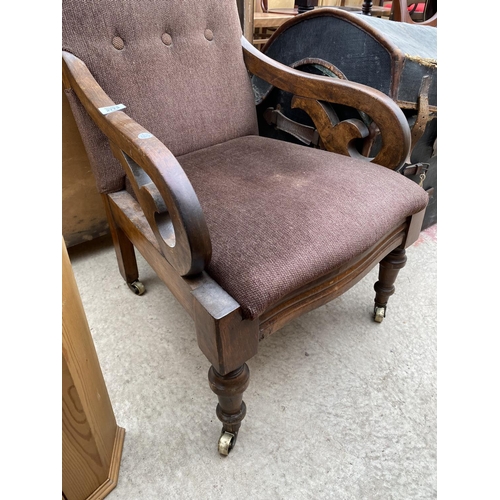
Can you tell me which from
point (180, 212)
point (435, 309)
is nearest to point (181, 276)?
point (180, 212)

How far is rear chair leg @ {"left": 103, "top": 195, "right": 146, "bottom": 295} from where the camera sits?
1016mm

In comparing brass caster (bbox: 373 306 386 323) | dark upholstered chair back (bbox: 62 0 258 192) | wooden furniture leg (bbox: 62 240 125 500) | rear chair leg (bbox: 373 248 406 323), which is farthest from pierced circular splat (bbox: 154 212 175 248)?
brass caster (bbox: 373 306 386 323)

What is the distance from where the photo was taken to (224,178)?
792mm

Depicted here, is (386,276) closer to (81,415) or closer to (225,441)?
(225,441)

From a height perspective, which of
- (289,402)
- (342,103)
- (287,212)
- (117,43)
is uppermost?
(117,43)

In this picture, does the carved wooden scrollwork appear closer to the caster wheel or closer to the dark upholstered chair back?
the dark upholstered chair back

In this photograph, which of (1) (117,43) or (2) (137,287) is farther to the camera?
(2) (137,287)

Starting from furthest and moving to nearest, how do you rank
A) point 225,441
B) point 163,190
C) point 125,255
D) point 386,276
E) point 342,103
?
1. point 125,255
2. point 386,276
3. point 342,103
4. point 225,441
5. point 163,190

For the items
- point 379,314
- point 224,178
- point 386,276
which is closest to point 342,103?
point 224,178

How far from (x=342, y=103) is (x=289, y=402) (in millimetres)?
739

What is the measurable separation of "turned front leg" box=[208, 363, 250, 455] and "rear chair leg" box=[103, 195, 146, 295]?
54 cm

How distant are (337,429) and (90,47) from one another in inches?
40.5

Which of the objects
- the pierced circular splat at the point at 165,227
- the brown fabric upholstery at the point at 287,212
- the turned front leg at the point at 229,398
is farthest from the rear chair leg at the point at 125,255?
the turned front leg at the point at 229,398

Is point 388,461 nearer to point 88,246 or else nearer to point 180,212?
point 180,212
